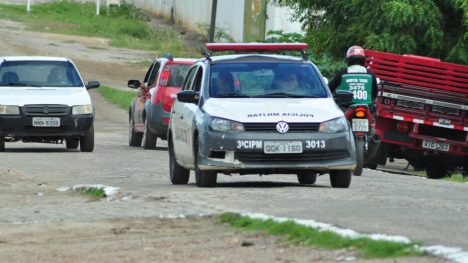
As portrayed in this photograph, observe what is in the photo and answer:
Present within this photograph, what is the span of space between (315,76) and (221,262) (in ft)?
25.0

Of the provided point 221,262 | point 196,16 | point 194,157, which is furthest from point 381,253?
point 196,16

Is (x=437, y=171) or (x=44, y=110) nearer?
(x=44, y=110)

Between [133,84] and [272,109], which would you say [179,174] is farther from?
[133,84]

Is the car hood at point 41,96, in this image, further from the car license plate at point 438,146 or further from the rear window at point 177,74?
the car license plate at point 438,146

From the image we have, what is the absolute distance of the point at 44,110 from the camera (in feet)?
84.9

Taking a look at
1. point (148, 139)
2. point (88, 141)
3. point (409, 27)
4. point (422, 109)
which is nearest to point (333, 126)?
point (422, 109)

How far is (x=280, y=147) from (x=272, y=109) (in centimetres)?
46

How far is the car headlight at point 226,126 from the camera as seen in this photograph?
52.0 feet

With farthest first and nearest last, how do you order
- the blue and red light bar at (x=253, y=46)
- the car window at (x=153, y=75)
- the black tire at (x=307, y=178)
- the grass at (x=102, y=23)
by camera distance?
the grass at (x=102, y=23)
the car window at (x=153, y=75)
the black tire at (x=307, y=178)
the blue and red light bar at (x=253, y=46)

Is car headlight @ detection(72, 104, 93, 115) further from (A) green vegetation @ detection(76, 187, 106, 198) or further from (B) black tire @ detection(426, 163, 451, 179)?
(A) green vegetation @ detection(76, 187, 106, 198)

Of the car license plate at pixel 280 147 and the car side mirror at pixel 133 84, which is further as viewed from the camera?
the car side mirror at pixel 133 84

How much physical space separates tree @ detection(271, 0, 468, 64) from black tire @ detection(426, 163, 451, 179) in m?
A: 5.53

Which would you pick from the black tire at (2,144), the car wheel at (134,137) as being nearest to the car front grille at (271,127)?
the black tire at (2,144)

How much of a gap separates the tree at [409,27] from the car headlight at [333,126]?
15272mm
